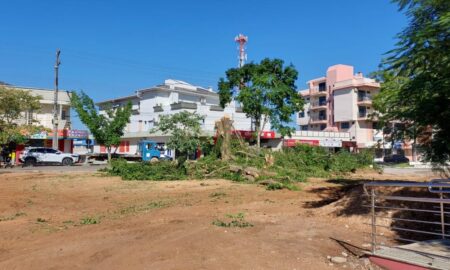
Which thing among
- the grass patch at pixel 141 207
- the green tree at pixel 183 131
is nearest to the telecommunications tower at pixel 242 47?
the green tree at pixel 183 131

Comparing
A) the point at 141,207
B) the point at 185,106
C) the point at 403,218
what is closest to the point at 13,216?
the point at 141,207

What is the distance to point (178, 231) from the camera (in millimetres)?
8031

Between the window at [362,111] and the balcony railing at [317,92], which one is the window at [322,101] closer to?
the balcony railing at [317,92]

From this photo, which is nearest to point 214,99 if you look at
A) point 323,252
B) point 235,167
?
point 235,167

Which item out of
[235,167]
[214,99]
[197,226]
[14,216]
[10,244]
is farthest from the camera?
[214,99]

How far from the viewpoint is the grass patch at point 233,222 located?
335 inches

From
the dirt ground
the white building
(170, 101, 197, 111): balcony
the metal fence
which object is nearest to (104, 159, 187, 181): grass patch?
the dirt ground

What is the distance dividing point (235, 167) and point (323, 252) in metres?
15.6

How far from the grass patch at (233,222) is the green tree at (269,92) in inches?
1314

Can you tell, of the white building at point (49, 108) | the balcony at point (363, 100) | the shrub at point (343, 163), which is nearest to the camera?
the shrub at point (343, 163)

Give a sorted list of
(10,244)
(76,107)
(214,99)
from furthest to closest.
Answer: (214,99)
(76,107)
(10,244)

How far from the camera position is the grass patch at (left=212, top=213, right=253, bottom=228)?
8500 mm

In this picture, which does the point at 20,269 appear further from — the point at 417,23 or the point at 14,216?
the point at 417,23

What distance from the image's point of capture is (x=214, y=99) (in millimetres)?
68250
